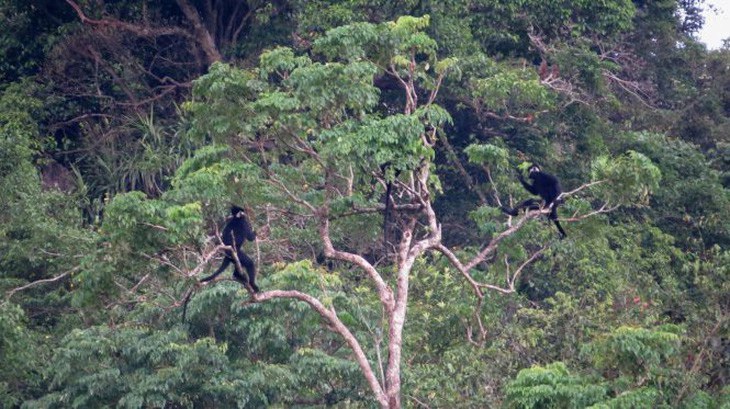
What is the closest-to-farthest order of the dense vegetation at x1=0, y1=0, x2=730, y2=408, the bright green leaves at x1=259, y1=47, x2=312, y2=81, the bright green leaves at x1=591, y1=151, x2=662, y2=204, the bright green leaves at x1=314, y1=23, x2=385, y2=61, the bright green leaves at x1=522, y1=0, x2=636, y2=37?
the dense vegetation at x1=0, y1=0, x2=730, y2=408 → the bright green leaves at x1=591, y1=151, x2=662, y2=204 → the bright green leaves at x1=314, y1=23, x2=385, y2=61 → the bright green leaves at x1=259, y1=47, x2=312, y2=81 → the bright green leaves at x1=522, y1=0, x2=636, y2=37

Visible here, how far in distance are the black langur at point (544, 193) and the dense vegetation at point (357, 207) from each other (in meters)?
0.24

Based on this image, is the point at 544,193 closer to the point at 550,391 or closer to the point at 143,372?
the point at 550,391

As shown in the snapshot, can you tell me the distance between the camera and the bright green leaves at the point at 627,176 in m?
9.69

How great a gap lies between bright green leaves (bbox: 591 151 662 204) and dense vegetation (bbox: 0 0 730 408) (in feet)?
0.10

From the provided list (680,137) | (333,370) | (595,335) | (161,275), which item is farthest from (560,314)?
(680,137)

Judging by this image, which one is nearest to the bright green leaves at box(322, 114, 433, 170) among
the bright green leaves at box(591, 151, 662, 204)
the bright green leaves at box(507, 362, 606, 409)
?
the bright green leaves at box(591, 151, 662, 204)

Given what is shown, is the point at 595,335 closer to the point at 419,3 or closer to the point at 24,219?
the point at 24,219

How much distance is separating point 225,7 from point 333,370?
30.6ft

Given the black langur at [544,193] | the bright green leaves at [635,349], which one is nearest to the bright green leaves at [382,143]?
the black langur at [544,193]

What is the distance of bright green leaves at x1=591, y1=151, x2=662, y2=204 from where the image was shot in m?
9.69

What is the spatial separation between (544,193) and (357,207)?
1854mm

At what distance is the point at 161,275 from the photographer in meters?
9.71

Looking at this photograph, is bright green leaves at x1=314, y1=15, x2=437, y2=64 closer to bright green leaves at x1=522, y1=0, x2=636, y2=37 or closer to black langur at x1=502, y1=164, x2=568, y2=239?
black langur at x1=502, y1=164, x2=568, y2=239

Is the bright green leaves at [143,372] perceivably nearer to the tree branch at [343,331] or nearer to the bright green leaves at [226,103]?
the tree branch at [343,331]
